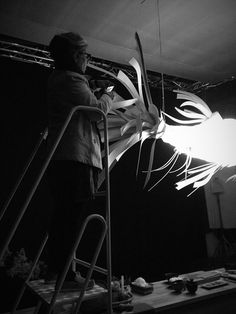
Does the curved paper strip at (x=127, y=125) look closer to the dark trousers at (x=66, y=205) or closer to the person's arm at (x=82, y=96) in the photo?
Answer: the person's arm at (x=82, y=96)

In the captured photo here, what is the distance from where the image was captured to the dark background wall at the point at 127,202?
435 cm

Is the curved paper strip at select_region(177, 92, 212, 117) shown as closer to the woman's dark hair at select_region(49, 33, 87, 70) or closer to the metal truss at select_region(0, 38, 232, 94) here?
the metal truss at select_region(0, 38, 232, 94)

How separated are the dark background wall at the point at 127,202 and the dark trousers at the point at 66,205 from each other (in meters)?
2.85

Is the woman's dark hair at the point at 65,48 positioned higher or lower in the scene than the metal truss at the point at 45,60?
lower

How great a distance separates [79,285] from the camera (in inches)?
62.9

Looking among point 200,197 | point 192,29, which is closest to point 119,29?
point 192,29

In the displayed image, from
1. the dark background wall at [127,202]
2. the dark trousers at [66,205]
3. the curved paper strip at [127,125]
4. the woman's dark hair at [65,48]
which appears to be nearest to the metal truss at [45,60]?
the dark background wall at [127,202]

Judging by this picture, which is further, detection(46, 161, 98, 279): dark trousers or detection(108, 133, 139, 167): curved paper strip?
detection(108, 133, 139, 167): curved paper strip

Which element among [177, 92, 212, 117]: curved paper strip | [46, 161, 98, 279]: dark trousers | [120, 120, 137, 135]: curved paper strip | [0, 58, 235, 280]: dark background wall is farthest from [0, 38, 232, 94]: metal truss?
[46, 161, 98, 279]: dark trousers

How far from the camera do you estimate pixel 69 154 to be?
5.30ft

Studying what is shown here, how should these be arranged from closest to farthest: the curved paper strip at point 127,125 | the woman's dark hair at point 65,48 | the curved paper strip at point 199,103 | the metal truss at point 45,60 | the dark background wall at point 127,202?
the woman's dark hair at point 65,48
the curved paper strip at point 127,125
the curved paper strip at point 199,103
the metal truss at point 45,60
the dark background wall at point 127,202

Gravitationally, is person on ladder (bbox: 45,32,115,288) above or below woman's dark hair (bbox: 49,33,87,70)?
below

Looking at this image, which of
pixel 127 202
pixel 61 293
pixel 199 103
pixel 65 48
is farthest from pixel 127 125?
pixel 127 202

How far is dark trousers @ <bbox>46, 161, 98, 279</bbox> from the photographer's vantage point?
159 centimetres
